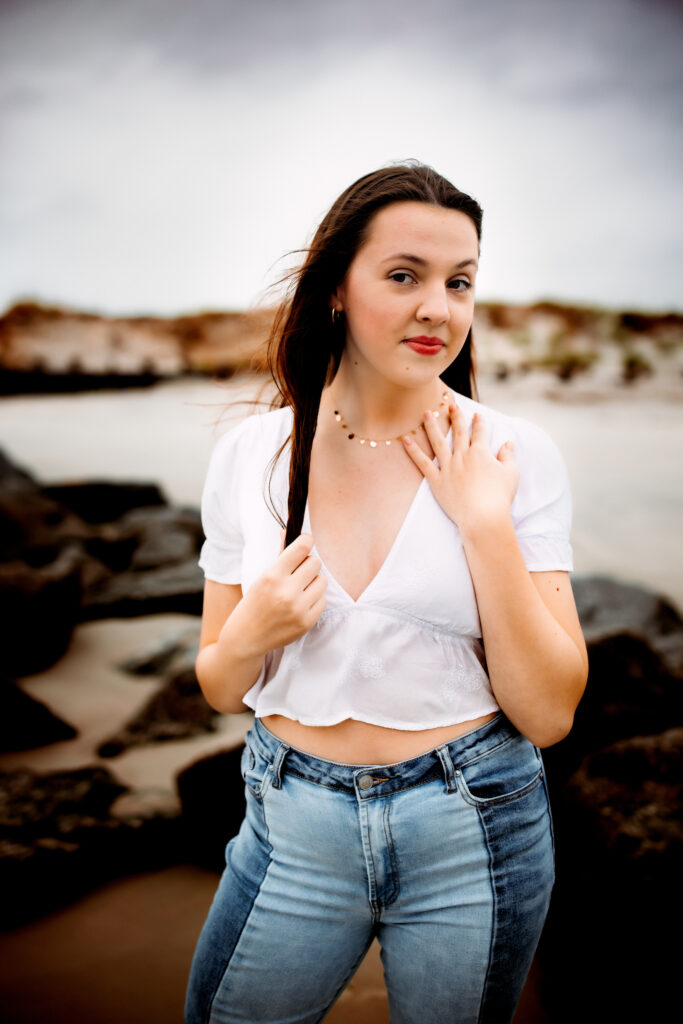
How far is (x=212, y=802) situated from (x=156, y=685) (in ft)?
4.25

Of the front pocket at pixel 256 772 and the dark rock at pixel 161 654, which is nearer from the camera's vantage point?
the front pocket at pixel 256 772

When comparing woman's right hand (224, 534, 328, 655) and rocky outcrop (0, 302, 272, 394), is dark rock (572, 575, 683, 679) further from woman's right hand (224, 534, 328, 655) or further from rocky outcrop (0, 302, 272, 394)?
rocky outcrop (0, 302, 272, 394)

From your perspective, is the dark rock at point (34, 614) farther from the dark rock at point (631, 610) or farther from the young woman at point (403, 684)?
the dark rock at point (631, 610)

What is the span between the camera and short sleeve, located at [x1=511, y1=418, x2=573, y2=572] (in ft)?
3.80

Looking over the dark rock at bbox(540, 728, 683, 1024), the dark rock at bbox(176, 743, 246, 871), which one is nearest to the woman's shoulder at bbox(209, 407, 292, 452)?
the dark rock at bbox(176, 743, 246, 871)

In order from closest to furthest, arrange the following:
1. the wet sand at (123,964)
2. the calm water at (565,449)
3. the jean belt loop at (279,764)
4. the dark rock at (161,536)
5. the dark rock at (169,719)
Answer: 1. the jean belt loop at (279,764)
2. the wet sand at (123,964)
3. the dark rock at (169,719)
4. the dark rock at (161,536)
5. the calm water at (565,449)

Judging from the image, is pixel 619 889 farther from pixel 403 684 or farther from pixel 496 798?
pixel 403 684

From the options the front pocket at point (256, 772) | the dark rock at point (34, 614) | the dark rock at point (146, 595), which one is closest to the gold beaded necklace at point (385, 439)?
the front pocket at point (256, 772)

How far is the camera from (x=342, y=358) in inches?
56.6

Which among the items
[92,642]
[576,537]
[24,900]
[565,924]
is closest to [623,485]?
[576,537]

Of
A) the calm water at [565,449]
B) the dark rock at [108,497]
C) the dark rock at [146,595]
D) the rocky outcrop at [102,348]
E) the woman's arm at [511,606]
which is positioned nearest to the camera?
the woman's arm at [511,606]

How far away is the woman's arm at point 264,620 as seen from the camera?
112 cm

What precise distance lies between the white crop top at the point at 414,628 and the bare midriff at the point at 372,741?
0.7 inches

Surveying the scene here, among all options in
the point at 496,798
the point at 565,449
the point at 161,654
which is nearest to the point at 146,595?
the point at 161,654
